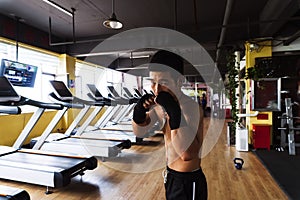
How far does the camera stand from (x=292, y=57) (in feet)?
18.6

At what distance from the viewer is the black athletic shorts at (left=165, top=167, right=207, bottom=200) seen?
1.14 m

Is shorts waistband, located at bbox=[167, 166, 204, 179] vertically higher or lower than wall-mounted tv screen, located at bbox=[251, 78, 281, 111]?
lower

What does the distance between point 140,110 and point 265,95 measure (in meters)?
4.95

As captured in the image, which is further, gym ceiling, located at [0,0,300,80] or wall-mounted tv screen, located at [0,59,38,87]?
wall-mounted tv screen, located at [0,59,38,87]

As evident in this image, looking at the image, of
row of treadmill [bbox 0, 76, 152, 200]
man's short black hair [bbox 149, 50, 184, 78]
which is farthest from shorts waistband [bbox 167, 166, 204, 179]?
row of treadmill [bbox 0, 76, 152, 200]

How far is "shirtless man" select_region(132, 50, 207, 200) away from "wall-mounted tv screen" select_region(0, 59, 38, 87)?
4572mm

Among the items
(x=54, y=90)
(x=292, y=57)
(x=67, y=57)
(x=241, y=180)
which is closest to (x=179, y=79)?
(x=241, y=180)

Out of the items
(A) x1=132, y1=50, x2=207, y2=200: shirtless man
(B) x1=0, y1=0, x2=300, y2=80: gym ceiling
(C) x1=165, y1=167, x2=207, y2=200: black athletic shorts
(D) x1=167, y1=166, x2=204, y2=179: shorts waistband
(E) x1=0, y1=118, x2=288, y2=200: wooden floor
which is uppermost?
(B) x1=0, y1=0, x2=300, y2=80: gym ceiling

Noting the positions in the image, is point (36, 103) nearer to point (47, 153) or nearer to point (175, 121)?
point (47, 153)

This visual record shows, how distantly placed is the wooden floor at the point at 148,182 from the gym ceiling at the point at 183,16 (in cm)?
257

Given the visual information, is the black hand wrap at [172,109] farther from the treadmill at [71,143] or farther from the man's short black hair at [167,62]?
the treadmill at [71,143]

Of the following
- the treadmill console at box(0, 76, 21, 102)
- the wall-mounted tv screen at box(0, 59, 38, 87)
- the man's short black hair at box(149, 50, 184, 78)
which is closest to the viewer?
the man's short black hair at box(149, 50, 184, 78)

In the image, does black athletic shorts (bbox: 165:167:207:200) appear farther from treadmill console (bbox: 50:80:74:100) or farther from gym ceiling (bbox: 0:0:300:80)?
treadmill console (bbox: 50:80:74:100)

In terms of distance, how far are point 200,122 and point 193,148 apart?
15 cm
